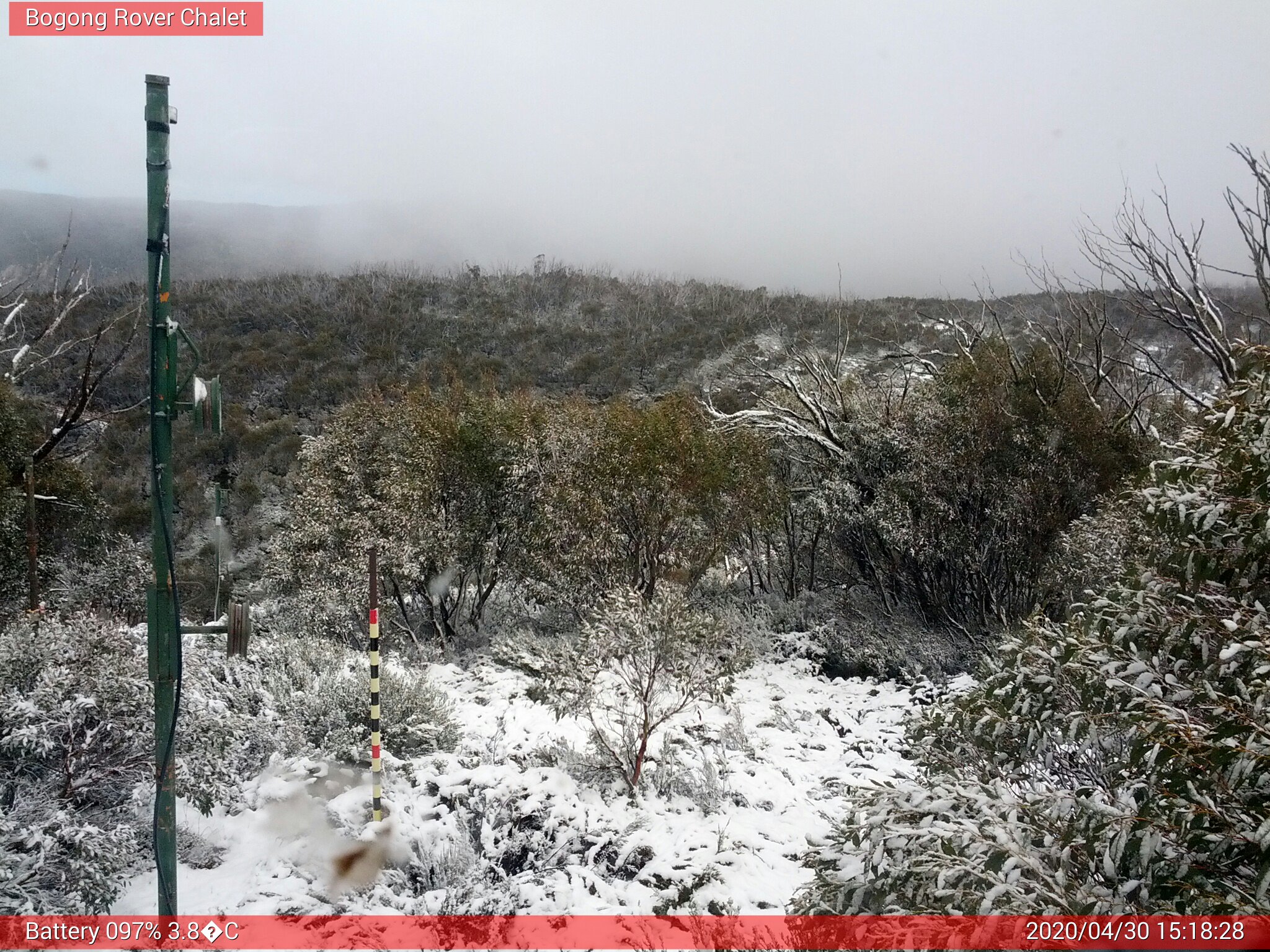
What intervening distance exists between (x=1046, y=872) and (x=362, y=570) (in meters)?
9.14

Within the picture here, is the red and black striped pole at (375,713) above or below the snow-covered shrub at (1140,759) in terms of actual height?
below

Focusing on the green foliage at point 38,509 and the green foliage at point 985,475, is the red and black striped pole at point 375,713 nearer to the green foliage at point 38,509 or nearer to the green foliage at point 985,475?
the green foliage at point 38,509

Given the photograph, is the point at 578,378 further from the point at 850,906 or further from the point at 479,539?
the point at 850,906

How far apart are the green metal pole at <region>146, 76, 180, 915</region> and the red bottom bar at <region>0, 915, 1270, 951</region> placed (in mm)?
630

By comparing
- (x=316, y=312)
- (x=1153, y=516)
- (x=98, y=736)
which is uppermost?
(x=316, y=312)

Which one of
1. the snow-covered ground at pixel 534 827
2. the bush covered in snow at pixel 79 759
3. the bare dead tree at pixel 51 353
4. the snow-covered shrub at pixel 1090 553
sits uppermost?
the bare dead tree at pixel 51 353

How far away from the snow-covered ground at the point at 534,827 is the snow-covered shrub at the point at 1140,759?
2.44 ft

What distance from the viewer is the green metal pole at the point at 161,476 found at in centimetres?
316

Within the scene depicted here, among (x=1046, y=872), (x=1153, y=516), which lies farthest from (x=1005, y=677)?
(x=1046, y=872)

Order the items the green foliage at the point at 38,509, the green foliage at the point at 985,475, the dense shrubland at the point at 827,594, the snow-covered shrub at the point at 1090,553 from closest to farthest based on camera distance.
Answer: the dense shrubland at the point at 827,594, the snow-covered shrub at the point at 1090,553, the green foliage at the point at 38,509, the green foliage at the point at 985,475

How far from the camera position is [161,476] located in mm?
3205

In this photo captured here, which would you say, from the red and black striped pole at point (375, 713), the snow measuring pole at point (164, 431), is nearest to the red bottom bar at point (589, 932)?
the snow measuring pole at point (164, 431)

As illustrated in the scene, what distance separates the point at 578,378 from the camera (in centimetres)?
3030

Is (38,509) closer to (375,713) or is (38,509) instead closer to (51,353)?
(51,353)
